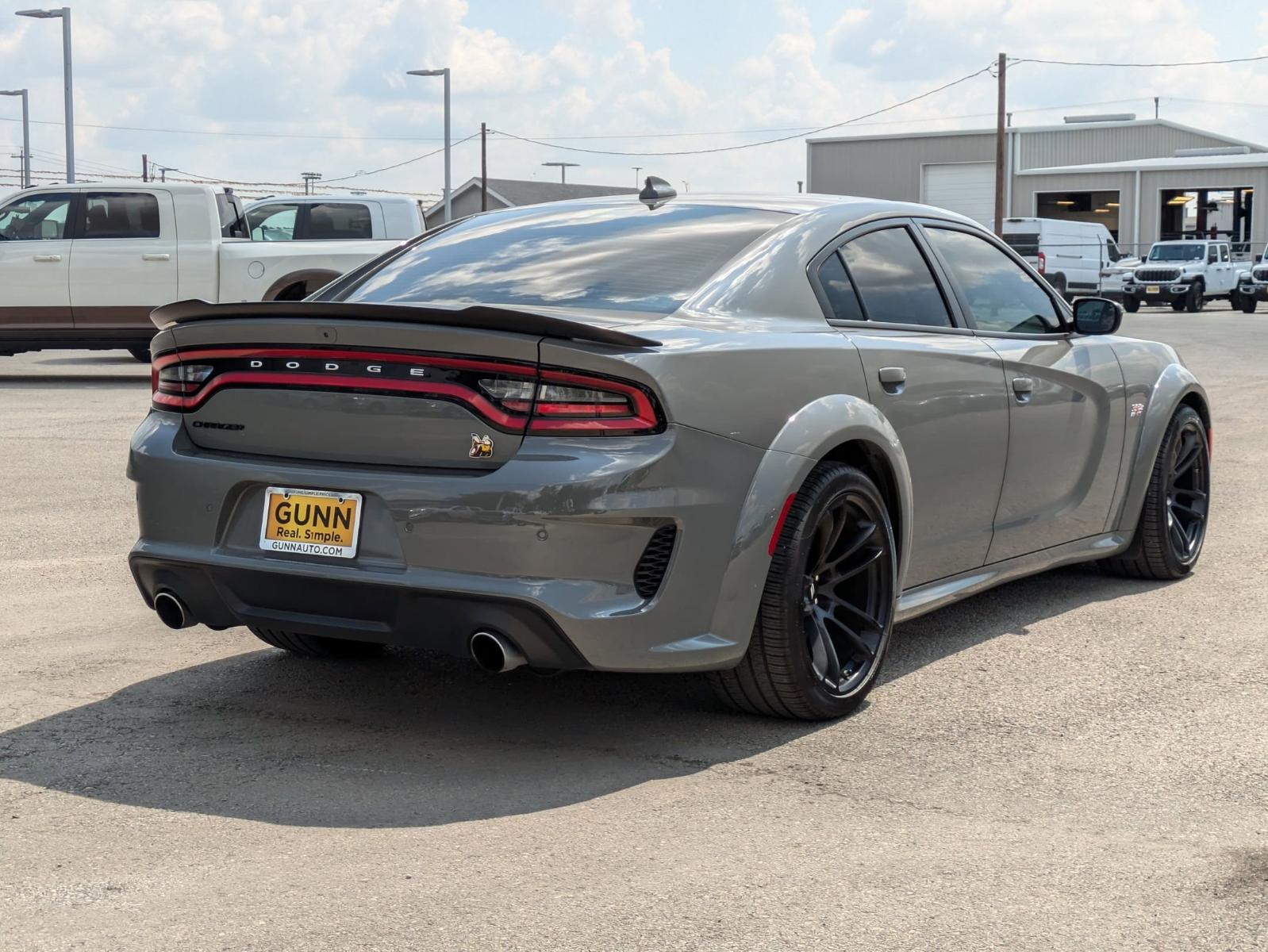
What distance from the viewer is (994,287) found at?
19.2 ft

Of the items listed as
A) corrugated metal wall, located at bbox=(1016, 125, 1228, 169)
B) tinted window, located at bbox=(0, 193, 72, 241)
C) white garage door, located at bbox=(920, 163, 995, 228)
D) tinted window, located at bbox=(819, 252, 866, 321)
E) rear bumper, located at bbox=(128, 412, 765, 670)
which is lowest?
rear bumper, located at bbox=(128, 412, 765, 670)

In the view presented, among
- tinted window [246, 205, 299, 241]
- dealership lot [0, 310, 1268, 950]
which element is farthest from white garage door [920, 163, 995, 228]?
dealership lot [0, 310, 1268, 950]

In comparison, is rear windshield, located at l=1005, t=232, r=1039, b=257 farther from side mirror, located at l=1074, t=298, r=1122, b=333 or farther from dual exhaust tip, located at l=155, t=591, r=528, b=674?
dual exhaust tip, located at l=155, t=591, r=528, b=674

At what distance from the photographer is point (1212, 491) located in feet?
30.1

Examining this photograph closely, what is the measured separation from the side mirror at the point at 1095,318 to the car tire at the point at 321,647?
2906 mm

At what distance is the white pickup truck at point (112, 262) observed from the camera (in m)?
16.3

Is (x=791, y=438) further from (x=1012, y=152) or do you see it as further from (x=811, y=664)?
(x=1012, y=152)

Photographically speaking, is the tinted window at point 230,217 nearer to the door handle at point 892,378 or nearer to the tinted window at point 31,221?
the tinted window at point 31,221

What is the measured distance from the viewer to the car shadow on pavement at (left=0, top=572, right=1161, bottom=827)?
3.96 metres

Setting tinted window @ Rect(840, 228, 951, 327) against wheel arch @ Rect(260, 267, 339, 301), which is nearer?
tinted window @ Rect(840, 228, 951, 327)

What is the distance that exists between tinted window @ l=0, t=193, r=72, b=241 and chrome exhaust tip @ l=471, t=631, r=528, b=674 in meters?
13.8

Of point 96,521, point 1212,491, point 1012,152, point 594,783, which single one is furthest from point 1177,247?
point 594,783

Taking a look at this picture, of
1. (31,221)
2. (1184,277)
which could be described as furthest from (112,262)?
(1184,277)

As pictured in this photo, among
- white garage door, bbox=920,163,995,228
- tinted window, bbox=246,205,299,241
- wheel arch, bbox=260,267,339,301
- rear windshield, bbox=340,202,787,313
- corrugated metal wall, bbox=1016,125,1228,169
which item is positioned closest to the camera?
rear windshield, bbox=340,202,787,313
